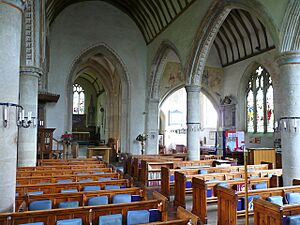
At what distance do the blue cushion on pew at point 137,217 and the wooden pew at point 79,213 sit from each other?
0.79ft

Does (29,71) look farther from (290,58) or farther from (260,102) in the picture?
(260,102)

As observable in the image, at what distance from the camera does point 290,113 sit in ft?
21.8

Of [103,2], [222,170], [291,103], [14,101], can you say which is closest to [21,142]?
[14,101]

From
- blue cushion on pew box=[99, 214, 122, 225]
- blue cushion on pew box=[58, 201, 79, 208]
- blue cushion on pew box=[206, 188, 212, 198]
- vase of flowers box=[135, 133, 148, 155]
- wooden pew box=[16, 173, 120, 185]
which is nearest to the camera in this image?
blue cushion on pew box=[99, 214, 122, 225]

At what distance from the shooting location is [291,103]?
6.66m

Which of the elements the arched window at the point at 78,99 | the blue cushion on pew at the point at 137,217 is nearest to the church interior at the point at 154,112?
the blue cushion on pew at the point at 137,217

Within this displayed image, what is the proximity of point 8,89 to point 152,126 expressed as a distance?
1294 centimetres

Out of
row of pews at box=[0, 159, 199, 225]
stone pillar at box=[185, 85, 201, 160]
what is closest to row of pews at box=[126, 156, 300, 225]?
row of pews at box=[0, 159, 199, 225]

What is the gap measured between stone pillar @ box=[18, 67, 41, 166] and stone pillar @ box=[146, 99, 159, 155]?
859 centimetres

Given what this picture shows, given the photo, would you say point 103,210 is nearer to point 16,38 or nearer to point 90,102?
point 16,38

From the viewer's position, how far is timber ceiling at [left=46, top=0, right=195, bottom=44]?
Result: 12.9 meters

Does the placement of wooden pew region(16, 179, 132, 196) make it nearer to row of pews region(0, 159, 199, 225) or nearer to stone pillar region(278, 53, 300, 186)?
row of pews region(0, 159, 199, 225)

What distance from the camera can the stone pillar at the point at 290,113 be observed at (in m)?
6.62

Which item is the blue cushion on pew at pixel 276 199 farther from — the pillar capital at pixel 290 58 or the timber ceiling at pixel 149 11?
the timber ceiling at pixel 149 11
